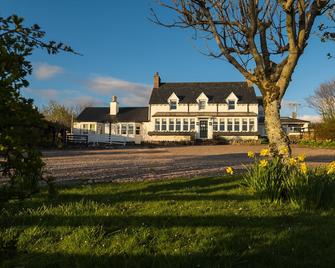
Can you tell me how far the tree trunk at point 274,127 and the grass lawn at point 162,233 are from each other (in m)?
1.45

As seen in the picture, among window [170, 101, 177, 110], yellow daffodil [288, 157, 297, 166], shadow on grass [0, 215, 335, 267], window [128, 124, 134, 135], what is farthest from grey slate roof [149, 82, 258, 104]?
shadow on grass [0, 215, 335, 267]

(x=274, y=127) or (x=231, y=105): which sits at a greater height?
(x=231, y=105)

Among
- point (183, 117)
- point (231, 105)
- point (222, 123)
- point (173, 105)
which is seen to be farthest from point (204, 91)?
point (222, 123)

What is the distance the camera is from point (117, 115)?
51156mm

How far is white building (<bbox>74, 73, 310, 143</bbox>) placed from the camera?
46719 millimetres

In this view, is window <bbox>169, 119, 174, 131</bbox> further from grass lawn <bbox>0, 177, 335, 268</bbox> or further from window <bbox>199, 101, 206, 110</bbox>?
grass lawn <bbox>0, 177, 335, 268</bbox>

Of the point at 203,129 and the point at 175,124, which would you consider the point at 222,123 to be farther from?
the point at 175,124

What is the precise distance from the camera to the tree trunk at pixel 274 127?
7309 millimetres

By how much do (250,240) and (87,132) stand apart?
47.4 meters

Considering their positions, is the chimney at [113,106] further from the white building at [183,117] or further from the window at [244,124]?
the window at [244,124]

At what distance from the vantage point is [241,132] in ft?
150

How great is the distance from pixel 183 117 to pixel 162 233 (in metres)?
44.2

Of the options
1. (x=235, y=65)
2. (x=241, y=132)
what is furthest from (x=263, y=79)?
(x=241, y=132)

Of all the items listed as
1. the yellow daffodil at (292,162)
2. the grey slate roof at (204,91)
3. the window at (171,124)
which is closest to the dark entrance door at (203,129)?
the grey slate roof at (204,91)
